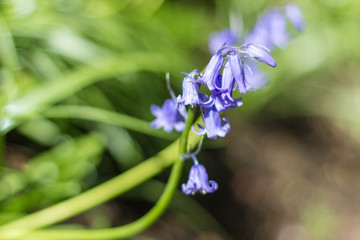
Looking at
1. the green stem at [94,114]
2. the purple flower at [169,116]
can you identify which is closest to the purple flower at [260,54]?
the purple flower at [169,116]

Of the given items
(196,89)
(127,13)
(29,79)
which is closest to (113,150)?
(29,79)

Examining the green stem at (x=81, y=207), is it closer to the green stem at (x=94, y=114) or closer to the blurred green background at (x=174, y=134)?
the blurred green background at (x=174, y=134)

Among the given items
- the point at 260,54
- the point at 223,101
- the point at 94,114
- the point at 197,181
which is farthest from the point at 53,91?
the point at 260,54

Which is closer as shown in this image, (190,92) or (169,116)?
(190,92)

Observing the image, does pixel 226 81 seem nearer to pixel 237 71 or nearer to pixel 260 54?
pixel 237 71

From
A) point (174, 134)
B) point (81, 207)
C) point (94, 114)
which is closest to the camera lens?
point (81, 207)
